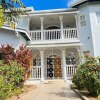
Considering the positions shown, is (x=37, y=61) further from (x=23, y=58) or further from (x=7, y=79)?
(x=7, y=79)

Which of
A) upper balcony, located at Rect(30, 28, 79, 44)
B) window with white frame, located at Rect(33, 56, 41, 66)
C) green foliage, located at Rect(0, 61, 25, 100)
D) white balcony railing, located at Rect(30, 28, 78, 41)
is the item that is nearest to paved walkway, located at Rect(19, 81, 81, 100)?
green foliage, located at Rect(0, 61, 25, 100)

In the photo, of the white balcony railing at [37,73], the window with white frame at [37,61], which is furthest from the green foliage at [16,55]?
the window with white frame at [37,61]

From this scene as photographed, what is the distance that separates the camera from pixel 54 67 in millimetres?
21062

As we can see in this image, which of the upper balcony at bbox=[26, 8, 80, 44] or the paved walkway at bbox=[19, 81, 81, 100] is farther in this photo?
the upper balcony at bbox=[26, 8, 80, 44]

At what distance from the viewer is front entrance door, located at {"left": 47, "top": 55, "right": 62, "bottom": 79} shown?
20.9 m

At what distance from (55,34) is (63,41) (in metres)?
1.55

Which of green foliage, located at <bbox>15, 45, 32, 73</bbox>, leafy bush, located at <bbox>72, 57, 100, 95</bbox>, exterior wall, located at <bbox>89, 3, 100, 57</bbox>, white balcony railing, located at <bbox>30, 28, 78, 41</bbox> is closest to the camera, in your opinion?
leafy bush, located at <bbox>72, 57, 100, 95</bbox>

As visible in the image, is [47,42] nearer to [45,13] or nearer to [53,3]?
[45,13]

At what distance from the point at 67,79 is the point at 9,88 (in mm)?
13770

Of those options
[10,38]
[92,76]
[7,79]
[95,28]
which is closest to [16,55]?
[10,38]

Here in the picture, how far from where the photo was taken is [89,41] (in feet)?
64.6

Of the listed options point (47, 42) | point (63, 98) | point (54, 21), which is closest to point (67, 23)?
point (54, 21)

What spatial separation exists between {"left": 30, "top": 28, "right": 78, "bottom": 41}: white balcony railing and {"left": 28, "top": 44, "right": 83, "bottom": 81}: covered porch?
1.24 metres

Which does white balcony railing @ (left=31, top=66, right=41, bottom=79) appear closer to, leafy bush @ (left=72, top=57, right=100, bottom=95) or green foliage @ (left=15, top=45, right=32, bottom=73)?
green foliage @ (left=15, top=45, right=32, bottom=73)
